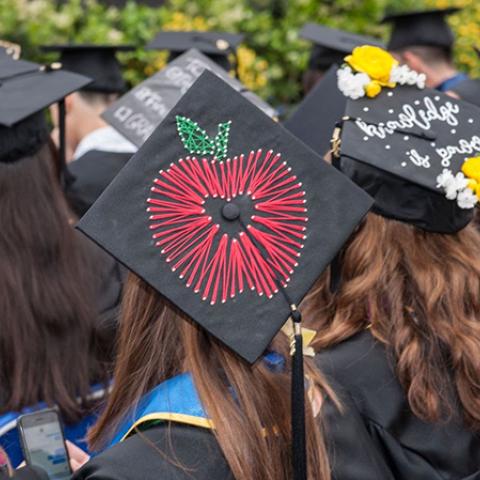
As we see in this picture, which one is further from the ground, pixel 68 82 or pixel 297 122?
pixel 68 82

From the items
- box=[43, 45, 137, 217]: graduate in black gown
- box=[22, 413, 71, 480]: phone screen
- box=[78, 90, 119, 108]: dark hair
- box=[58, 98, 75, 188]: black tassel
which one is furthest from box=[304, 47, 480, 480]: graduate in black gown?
box=[78, 90, 119, 108]: dark hair

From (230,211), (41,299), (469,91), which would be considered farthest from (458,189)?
(469,91)

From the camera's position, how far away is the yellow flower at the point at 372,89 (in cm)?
228

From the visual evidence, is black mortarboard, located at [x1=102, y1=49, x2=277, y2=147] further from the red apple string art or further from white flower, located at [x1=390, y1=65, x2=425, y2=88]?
the red apple string art

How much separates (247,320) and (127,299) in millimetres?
295

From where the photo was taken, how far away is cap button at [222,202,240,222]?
5.12ft

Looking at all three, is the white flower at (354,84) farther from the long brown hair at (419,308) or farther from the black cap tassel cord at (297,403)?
the black cap tassel cord at (297,403)

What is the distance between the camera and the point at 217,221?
1573 millimetres

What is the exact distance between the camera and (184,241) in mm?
1567

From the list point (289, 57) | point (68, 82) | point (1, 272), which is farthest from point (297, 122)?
point (289, 57)

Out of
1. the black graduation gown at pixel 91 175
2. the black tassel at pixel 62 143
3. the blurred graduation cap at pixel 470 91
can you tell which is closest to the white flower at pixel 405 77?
the black tassel at pixel 62 143

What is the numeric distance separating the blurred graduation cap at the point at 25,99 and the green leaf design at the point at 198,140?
1021 millimetres

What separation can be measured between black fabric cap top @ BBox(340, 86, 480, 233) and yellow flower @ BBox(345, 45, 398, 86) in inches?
2.6

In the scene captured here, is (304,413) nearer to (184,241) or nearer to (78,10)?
(184,241)
